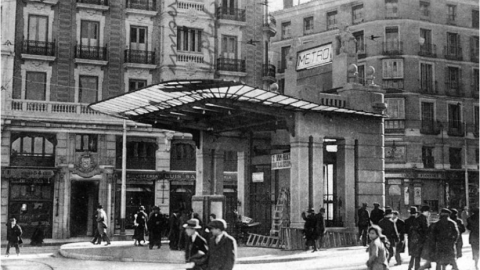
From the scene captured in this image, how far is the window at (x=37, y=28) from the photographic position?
34.9 metres

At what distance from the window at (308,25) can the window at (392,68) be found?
839cm

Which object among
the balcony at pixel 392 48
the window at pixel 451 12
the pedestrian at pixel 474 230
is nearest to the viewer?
the pedestrian at pixel 474 230

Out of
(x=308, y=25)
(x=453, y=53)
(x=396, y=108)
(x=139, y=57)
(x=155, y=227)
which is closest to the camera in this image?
(x=155, y=227)

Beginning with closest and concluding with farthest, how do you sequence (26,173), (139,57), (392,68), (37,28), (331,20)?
→ (26,173), (37,28), (139,57), (392,68), (331,20)

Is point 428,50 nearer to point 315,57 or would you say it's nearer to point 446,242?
point 315,57

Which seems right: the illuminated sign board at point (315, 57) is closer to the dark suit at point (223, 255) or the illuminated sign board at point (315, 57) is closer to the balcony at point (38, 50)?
the balcony at point (38, 50)

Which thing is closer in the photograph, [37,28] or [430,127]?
[37,28]

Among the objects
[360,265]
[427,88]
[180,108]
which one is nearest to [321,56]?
[180,108]

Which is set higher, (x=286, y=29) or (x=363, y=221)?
(x=286, y=29)

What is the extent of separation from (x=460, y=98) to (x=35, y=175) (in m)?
32.9

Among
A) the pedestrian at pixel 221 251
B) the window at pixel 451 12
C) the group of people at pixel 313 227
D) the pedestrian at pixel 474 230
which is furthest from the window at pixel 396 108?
the pedestrian at pixel 221 251

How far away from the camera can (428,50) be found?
49250 mm

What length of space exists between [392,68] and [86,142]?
81.0 feet

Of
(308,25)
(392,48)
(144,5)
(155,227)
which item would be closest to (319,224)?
(155,227)
